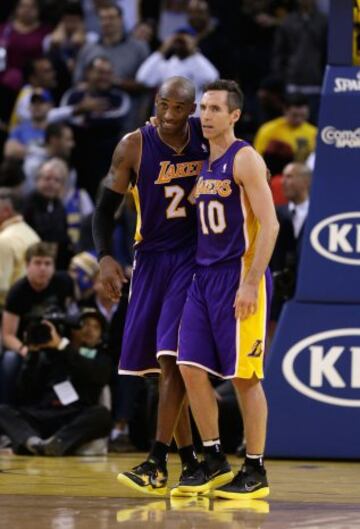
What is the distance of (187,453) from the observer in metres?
7.33

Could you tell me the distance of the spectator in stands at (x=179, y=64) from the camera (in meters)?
14.3

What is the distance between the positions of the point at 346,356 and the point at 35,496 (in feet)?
9.39

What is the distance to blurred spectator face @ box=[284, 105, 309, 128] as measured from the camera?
520 inches

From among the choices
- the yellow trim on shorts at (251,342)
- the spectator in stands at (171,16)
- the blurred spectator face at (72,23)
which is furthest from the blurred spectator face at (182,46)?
the yellow trim on shorts at (251,342)

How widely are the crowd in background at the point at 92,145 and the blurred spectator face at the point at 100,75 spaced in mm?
13

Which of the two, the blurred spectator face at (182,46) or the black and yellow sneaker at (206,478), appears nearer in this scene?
the black and yellow sneaker at (206,478)

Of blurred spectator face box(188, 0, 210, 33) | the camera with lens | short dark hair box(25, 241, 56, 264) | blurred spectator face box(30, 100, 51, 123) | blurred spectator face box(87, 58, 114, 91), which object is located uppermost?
blurred spectator face box(188, 0, 210, 33)

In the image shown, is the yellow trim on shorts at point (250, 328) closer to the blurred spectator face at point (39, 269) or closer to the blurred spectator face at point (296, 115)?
the blurred spectator face at point (39, 269)

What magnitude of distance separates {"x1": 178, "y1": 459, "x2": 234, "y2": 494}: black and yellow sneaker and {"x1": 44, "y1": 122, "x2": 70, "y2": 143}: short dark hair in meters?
7.08

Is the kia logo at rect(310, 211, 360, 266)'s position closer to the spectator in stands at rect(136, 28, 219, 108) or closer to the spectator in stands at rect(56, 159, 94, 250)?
the spectator in stands at rect(56, 159, 94, 250)

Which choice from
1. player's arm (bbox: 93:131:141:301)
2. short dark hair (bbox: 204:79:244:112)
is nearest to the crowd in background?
player's arm (bbox: 93:131:141:301)

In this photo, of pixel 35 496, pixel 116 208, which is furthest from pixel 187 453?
pixel 116 208

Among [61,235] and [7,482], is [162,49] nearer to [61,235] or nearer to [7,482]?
[61,235]

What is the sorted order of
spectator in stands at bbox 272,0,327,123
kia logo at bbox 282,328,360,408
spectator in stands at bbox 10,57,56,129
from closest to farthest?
kia logo at bbox 282,328,360,408 < spectator in stands at bbox 272,0,327,123 < spectator in stands at bbox 10,57,56,129
